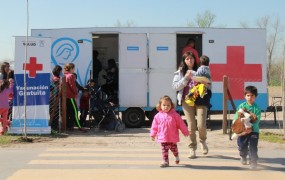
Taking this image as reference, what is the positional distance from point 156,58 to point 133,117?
193 centimetres

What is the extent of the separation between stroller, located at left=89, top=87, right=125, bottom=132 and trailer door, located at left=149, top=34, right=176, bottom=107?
1.44 meters

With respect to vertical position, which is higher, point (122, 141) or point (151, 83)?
point (151, 83)

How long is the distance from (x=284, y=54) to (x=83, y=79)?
587 centimetres

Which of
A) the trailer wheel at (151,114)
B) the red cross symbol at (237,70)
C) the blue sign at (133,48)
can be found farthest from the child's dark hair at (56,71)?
the red cross symbol at (237,70)

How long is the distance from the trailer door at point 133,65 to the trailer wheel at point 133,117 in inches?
15.3

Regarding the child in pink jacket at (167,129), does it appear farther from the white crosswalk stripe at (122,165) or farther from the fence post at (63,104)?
the fence post at (63,104)

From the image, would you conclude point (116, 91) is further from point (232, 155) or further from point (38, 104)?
point (232, 155)

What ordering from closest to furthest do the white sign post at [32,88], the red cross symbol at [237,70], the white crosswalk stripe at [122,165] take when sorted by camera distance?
the white crosswalk stripe at [122,165] → the white sign post at [32,88] → the red cross symbol at [237,70]

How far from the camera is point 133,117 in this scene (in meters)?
14.0

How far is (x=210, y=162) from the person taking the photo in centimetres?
806

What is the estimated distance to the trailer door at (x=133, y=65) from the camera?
13703mm

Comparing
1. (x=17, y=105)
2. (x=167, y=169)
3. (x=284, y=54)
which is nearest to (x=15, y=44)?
(x=17, y=105)

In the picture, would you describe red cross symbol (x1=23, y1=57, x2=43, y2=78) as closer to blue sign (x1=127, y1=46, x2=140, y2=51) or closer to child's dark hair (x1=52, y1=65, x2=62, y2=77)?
child's dark hair (x1=52, y1=65, x2=62, y2=77)

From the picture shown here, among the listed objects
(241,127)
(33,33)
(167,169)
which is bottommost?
(167,169)
